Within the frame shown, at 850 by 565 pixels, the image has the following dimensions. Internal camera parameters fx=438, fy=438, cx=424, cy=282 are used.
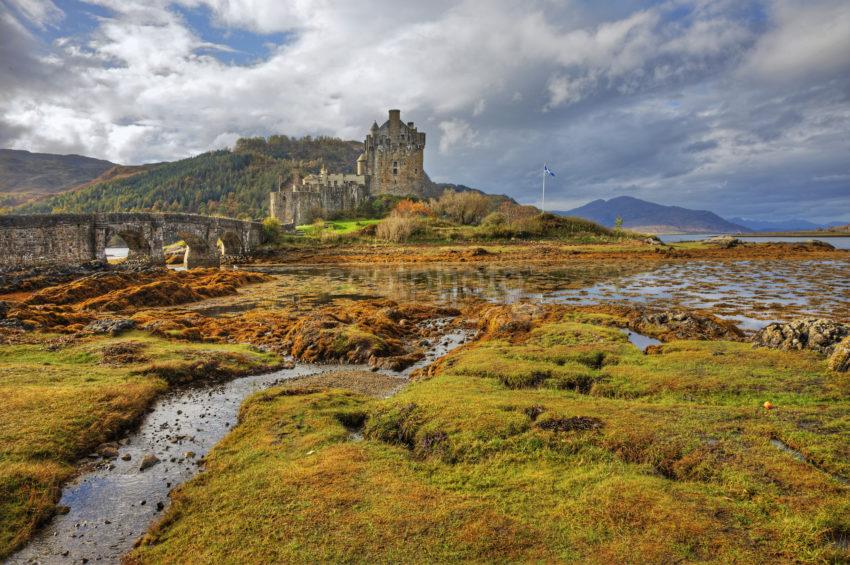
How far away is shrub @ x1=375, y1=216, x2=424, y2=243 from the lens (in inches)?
3246

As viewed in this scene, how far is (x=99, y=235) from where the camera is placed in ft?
148

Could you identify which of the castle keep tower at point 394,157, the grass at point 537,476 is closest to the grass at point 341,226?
the castle keep tower at point 394,157

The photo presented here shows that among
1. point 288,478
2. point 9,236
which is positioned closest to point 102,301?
point 9,236

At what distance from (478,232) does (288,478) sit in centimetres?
8008

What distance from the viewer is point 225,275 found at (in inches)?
1534

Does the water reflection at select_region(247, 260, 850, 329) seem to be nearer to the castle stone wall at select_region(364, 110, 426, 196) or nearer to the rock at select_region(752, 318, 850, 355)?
the rock at select_region(752, 318, 850, 355)

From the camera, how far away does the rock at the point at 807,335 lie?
→ 11.4 m

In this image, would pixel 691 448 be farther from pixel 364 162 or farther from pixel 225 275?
pixel 364 162

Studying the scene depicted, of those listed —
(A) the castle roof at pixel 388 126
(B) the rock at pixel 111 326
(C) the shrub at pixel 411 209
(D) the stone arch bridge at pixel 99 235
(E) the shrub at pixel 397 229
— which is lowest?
(B) the rock at pixel 111 326

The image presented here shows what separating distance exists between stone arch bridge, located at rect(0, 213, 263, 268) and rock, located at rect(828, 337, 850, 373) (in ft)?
166

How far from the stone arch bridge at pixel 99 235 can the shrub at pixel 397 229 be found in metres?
27.3

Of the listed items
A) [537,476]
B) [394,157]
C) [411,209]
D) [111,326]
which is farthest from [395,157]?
[537,476]

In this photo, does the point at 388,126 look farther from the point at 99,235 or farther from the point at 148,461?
the point at 148,461

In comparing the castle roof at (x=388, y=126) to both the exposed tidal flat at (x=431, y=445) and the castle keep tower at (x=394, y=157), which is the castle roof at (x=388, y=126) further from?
the exposed tidal flat at (x=431, y=445)
